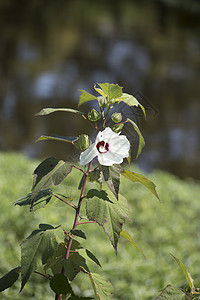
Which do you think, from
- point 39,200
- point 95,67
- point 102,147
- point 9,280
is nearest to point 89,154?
point 102,147

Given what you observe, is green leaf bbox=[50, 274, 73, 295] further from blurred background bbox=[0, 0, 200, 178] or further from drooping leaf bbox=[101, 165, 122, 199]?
blurred background bbox=[0, 0, 200, 178]

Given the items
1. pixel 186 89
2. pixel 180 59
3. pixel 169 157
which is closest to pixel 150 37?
pixel 180 59

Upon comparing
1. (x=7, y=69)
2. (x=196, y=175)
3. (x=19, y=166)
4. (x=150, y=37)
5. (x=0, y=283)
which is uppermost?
(x=150, y=37)

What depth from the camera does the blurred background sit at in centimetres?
508

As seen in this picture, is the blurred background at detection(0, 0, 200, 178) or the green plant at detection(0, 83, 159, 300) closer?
the green plant at detection(0, 83, 159, 300)

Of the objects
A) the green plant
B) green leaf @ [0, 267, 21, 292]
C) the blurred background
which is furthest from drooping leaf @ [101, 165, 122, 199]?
the blurred background

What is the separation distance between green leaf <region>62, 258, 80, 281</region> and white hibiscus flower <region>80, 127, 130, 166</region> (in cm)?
15

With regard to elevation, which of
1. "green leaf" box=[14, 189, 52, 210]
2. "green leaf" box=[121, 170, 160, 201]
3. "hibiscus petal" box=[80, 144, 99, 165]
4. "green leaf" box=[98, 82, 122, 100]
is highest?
"green leaf" box=[98, 82, 122, 100]

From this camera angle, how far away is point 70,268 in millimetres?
586

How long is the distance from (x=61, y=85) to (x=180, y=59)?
281 cm

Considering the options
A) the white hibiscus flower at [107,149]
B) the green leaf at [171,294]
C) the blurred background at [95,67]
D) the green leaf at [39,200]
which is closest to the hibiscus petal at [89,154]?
the white hibiscus flower at [107,149]

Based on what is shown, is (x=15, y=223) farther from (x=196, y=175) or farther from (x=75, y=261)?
(x=196, y=175)

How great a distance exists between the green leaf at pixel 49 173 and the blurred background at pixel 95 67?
2766mm

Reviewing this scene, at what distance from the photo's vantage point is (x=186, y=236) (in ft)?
7.26
